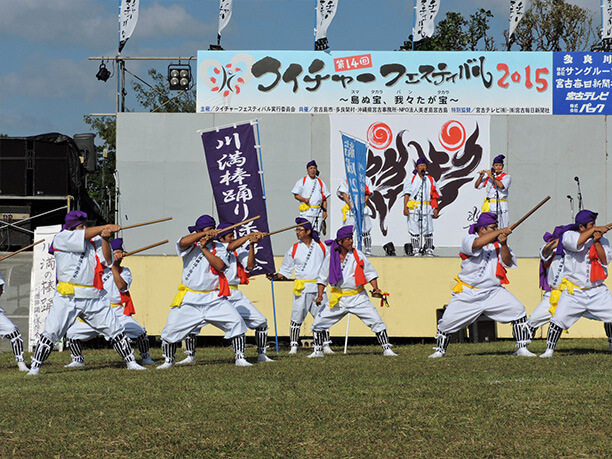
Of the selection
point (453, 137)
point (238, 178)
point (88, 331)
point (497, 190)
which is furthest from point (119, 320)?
point (453, 137)

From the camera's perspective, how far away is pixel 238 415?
22.8 feet

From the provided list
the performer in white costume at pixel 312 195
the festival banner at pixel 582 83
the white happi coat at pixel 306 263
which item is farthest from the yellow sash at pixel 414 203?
the festival banner at pixel 582 83

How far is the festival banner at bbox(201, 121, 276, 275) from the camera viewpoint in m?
Result: 12.6

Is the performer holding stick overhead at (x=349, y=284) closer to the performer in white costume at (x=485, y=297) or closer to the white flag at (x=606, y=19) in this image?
the performer in white costume at (x=485, y=297)

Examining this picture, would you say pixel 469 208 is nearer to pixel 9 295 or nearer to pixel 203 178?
pixel 203 178

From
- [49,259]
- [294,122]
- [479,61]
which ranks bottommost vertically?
[49,259]

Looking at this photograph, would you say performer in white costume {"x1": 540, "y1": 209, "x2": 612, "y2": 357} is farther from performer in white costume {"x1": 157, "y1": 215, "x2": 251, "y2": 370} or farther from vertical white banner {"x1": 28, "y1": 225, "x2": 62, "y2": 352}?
vertical white banner {"x1": 28, "y1": 225, "x2": 62, "y2": 352}

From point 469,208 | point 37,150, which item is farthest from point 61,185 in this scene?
point 469,208

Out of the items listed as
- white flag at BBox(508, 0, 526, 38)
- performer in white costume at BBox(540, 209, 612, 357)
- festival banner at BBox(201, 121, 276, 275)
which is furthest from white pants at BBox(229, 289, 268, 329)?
white flag at BBox(508, 0, 526, 38)

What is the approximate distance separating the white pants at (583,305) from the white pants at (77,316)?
503cm

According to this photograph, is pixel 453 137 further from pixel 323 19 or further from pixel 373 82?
pixel 323 19

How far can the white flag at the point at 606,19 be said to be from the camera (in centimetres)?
2200

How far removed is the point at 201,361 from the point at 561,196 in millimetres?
12004

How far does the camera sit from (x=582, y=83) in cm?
2095
